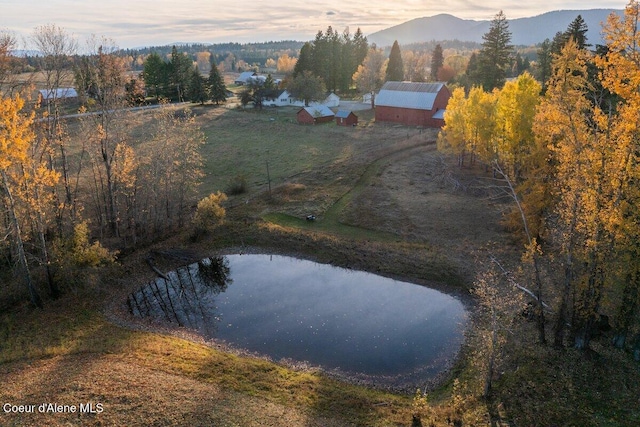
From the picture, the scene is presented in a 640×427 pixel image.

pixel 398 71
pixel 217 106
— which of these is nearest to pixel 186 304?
pixel 217 106

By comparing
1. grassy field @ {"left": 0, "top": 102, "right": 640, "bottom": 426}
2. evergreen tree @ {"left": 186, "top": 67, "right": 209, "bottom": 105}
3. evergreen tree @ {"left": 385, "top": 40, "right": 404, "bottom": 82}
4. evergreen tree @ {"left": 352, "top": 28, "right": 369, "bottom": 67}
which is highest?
evergreen tree @ {"left": 352, "top": 28, "right": 369, "bottom": 67}

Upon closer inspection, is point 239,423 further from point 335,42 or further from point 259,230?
point 335,42

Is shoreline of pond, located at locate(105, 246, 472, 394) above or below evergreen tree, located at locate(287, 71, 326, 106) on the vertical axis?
below

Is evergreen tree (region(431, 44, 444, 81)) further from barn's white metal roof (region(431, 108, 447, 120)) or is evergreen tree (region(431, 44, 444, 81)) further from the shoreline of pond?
the shoreline of pond

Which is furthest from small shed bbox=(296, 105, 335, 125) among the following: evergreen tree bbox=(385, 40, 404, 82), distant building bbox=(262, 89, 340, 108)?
evergreen tree bbox=(385, 40, 404, 82)

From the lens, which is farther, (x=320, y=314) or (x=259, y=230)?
(x=259, y=230)

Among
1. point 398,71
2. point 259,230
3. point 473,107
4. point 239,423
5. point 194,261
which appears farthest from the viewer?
point 398,71

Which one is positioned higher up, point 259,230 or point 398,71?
point 398,71

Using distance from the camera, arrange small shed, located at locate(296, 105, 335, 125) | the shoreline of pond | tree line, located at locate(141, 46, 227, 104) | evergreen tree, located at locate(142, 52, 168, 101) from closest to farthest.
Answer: the shoreline of pond, small shed, located at locate(296, 105, 335, 125), tree line, located at locate(141, 46, 227, 104), evergreen tree, located at locate(142, 52, 168, 101)

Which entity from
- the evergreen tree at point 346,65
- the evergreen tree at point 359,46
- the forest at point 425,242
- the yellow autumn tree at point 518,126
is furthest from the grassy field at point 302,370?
the evergreen tree at point 359,46
